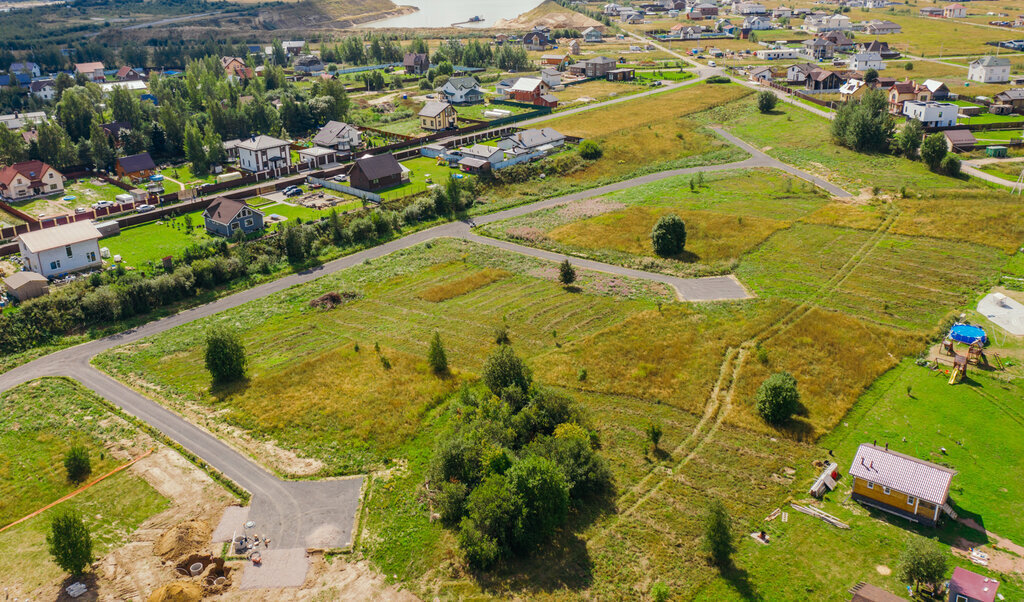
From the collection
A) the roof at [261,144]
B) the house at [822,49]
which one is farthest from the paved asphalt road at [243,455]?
the house at [822,49]

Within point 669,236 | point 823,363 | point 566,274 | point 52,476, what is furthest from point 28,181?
point 823,363

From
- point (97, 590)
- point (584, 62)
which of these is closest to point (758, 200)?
point (97, 590)

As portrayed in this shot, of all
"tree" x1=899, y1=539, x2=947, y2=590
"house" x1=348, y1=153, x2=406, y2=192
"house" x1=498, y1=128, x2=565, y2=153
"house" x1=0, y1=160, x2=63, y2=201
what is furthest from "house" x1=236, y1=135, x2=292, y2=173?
"tree" x1=899, y1=539, x2=947, y2=590

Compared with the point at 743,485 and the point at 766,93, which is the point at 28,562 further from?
the point at 766,93

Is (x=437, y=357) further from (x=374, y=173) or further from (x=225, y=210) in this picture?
(x=374, y=173)

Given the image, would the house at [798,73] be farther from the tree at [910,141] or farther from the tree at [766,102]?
the tree at [910,141]
